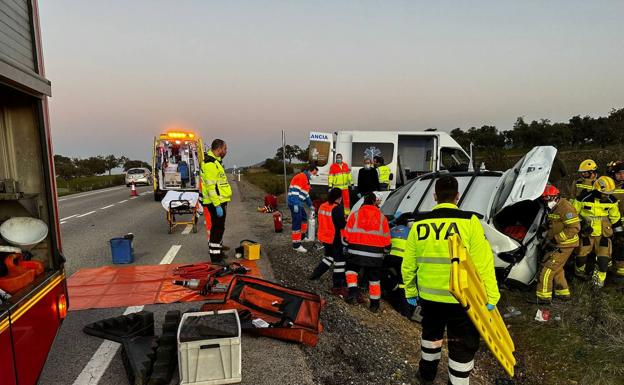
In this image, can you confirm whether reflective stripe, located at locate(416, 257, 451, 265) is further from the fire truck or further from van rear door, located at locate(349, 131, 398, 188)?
van rear door, located at locate(349, 131, 398, 188)

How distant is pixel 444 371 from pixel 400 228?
1.79 meters

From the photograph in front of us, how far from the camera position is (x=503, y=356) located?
317cm

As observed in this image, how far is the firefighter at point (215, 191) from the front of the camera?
256 inches

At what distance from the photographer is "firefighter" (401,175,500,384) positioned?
2.93 metres

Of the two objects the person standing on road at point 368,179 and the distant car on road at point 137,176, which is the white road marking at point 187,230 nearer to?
the person standing on road at point 368,179

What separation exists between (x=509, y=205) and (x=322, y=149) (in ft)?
26.4

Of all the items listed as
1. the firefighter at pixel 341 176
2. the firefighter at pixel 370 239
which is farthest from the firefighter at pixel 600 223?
the firefighter at pixel 341 176

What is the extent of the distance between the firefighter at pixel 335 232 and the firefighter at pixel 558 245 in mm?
2651

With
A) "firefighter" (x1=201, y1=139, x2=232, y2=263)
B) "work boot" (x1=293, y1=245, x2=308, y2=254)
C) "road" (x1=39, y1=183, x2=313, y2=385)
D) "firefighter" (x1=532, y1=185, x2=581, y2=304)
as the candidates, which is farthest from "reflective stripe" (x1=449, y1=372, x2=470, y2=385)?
"work boot" (x1=293, y1=245, x2=308, y2=254)

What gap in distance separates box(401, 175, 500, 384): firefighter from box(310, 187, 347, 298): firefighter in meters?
2.32

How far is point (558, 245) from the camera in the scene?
16.7 feet

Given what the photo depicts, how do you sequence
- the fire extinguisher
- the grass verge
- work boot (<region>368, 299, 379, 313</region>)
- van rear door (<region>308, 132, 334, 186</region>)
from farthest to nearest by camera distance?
the grass verge → van rear door (<region>308, 132, 334, 186</region>) → the fire extinguisher → work boot (<region>368, 299, 379, 313</region>)

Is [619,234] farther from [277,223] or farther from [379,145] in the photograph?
[277,223]

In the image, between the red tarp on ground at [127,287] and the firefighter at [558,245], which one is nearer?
the firefighter at [558,245]
